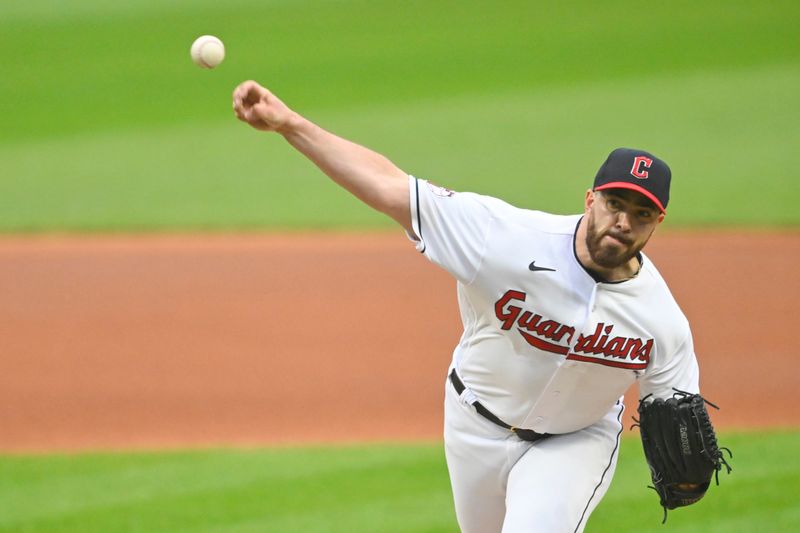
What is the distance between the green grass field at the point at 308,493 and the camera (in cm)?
601

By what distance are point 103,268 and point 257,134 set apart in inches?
205

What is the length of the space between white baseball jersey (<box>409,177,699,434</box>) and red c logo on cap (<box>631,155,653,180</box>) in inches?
14.1

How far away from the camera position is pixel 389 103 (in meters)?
16.4

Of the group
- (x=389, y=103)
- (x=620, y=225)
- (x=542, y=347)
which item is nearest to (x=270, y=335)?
(x=542, y=347)

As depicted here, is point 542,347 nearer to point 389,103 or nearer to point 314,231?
point 314,231

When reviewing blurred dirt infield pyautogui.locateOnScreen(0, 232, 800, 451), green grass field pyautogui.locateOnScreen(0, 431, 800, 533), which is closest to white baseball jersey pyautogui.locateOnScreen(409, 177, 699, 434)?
green grass field pyautogui.locateOnScreen(0, 431, 800, 533)

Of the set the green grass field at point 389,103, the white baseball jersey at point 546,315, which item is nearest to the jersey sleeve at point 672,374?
the white baseball jersey at point 546,315

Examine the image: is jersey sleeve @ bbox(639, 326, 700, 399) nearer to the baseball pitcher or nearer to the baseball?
the baseball pitcher

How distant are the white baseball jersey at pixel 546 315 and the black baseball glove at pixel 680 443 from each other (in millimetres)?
66

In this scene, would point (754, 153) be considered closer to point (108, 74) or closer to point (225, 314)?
point (225, 314)

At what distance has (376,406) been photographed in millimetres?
8023

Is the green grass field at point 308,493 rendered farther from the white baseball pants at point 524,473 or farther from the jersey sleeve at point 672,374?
the jersey sleeve at point 672,374

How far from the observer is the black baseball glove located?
412cm

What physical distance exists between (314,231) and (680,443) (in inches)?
324
